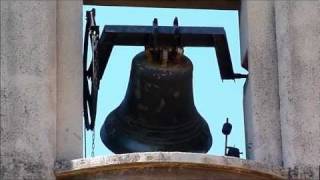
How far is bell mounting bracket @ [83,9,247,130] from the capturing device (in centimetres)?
1722

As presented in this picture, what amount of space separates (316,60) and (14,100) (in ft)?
7.48

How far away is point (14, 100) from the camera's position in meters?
16.8

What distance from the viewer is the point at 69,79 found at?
1722 cm

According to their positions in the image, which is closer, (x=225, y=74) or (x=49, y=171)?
(x=49, y=171)

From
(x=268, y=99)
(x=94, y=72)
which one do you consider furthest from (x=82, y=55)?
(x=268, y=99)

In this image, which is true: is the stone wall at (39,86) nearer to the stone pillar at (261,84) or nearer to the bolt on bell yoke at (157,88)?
the bolt on bell yoke at (157,88)

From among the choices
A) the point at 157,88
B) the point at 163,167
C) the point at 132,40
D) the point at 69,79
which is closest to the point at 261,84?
the point at 157,88

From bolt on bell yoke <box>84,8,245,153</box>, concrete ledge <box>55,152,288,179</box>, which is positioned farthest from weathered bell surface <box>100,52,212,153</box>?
concrete ledge <box>55,152,288,179</box>

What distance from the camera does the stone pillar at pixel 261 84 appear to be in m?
17.1

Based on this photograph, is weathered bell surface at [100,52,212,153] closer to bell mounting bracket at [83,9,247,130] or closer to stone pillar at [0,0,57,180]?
bell mounting bracket at [83,9,247,130]

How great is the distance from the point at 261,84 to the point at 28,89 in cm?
177

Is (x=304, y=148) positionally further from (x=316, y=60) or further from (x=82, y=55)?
(x=82, y=55)

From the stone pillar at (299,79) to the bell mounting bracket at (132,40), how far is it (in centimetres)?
48

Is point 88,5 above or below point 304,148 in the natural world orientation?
above
